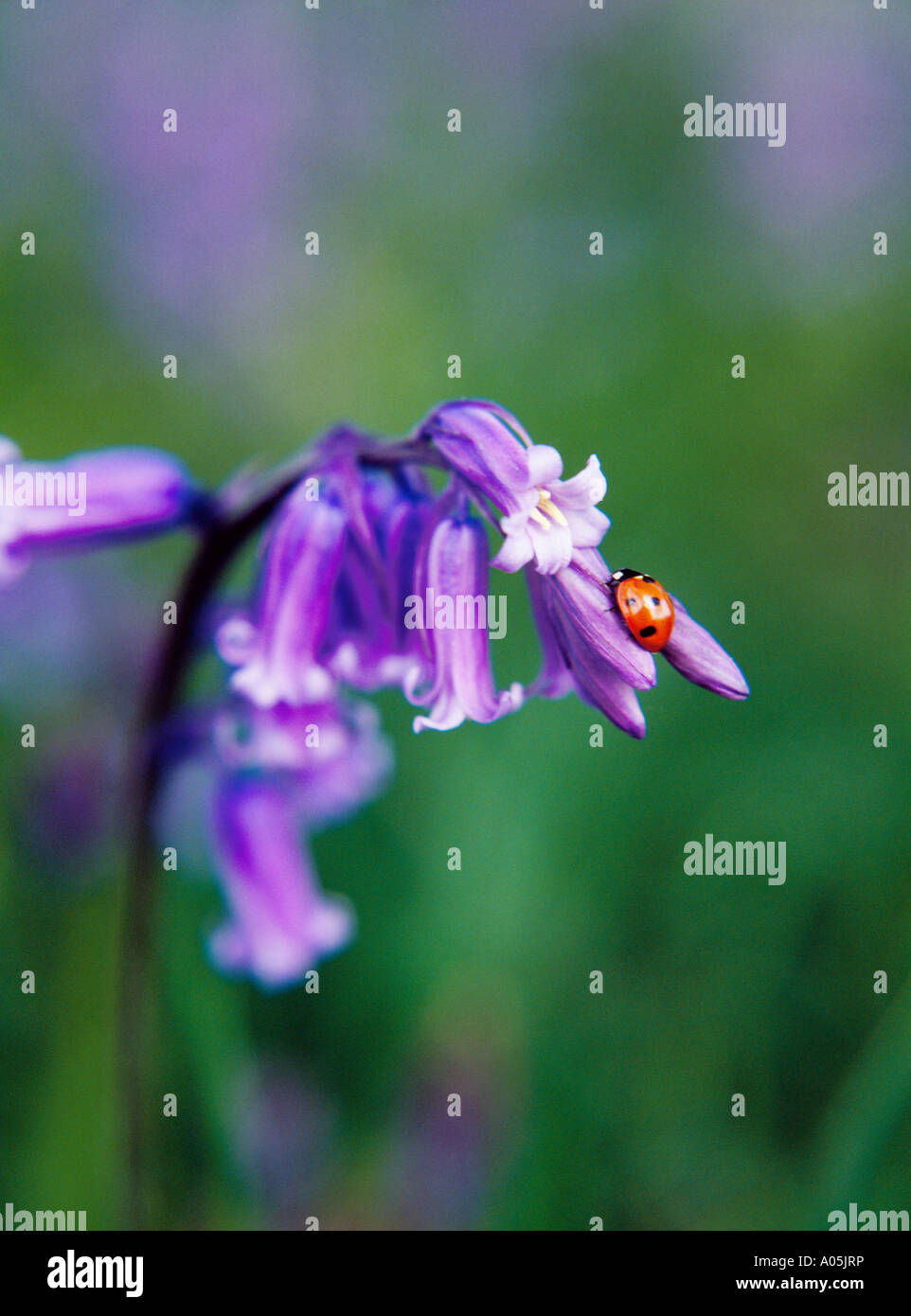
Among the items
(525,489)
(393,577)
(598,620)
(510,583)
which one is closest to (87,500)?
(393,577)

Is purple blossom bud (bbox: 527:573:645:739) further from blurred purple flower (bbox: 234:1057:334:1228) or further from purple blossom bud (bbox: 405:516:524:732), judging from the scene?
blurred purple flower (bbox: 234:1057:334:1228)

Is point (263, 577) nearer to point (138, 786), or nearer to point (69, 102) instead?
point (138, 786)

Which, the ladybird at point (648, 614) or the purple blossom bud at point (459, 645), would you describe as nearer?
the ladybird at point (648, 614)

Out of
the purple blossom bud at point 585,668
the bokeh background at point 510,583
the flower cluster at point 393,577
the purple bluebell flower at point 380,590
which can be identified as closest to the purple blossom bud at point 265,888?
the flower cluster at point 393,577

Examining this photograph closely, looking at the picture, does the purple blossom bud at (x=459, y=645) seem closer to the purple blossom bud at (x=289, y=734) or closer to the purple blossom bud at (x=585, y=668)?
the purple blossom bud at (x=585, y=668)

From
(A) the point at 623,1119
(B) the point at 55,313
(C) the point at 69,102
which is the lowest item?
(A) the point at 623,1119

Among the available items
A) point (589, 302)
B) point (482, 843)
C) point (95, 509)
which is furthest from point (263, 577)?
point (589, 302)

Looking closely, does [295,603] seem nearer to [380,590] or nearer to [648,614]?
[380,590]
